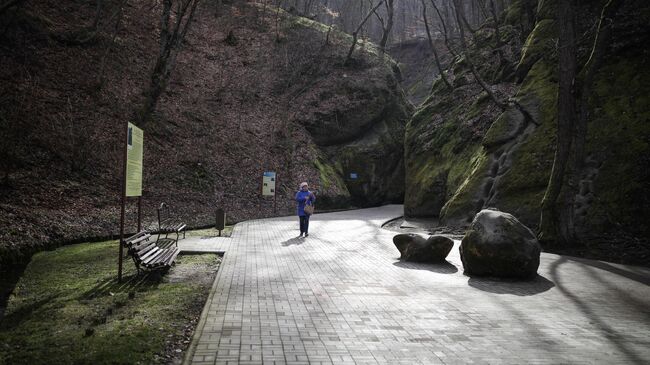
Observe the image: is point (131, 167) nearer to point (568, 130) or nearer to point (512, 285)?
point (512, 285)

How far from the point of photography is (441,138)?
23000mm

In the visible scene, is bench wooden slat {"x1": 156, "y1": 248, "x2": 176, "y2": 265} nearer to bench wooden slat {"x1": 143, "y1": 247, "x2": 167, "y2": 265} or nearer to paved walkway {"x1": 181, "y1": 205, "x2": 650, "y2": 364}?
bench wooden slat {"x1": 143, "y1": 247, "x2": 167, "y2": 265}

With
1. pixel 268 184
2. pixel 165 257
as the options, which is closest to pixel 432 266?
pixel 165 257

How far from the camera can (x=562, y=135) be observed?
12359 millimetres

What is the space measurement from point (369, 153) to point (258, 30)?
1466 centimetres

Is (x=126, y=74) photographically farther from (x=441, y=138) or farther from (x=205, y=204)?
(x=441, y=138)

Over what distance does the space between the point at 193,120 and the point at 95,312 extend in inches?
748

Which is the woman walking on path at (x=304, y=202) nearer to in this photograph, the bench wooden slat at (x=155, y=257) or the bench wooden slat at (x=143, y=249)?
the bench wooden slat at (x=155, y=257)

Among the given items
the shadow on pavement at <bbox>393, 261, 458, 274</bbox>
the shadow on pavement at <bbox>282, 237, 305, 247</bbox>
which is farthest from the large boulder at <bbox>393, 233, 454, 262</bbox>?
the shadow on pavement at <bbox>282, 237, 305, 247</bbox>

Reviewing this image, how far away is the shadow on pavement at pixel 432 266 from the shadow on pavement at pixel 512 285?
2.65ft

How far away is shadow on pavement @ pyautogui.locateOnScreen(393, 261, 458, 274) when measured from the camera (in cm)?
959

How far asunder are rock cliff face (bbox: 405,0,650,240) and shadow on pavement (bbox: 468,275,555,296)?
5.14m

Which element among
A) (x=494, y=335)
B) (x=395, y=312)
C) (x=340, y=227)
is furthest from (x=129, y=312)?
(x=340, y=227)

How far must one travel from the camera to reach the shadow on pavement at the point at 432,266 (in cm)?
959
